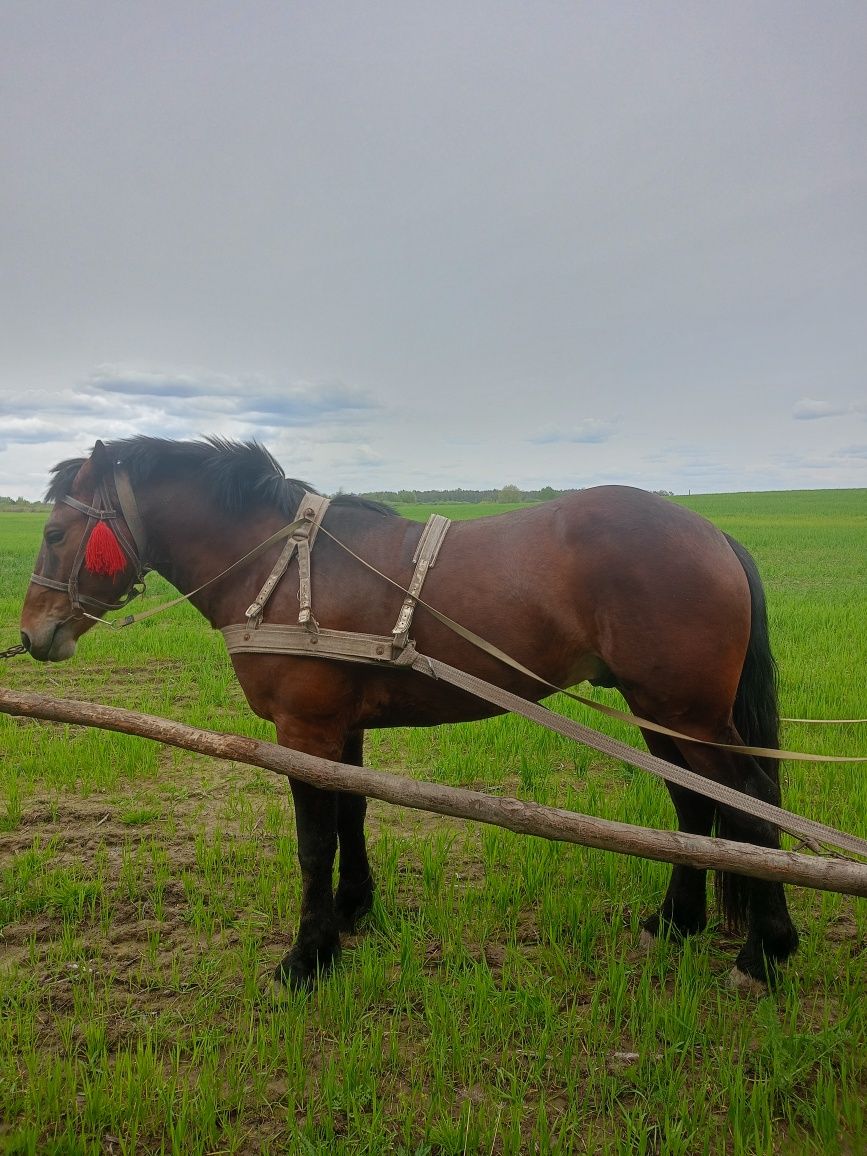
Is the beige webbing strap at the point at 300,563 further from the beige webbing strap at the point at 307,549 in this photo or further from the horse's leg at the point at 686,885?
the horse's leg at the point at 686,885

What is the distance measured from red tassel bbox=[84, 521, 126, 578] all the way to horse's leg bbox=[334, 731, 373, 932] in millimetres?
1348

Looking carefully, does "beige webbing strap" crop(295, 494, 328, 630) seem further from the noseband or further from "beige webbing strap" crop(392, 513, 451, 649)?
the noseband

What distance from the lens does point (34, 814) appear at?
13.6 feet

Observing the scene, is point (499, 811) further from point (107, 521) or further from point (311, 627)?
point (107, 521)

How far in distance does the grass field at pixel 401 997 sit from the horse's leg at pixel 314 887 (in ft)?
0.45

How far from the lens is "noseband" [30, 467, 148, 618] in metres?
2.96

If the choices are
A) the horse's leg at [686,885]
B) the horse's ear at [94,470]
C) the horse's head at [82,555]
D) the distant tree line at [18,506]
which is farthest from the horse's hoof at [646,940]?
the distant tree line at [18,506]

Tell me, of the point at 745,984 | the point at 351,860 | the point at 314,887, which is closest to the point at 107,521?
the point at 314,887

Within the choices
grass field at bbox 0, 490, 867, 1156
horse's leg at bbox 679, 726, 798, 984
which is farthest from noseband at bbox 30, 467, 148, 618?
horse's leg at bbox 679, 726, 798, 984

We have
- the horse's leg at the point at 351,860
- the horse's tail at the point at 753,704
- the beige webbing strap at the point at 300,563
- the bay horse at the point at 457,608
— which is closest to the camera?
the bay horse at the point at 457,608

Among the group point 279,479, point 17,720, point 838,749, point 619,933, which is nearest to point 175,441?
point 279,479

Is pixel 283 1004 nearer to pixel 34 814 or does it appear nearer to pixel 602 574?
pixel 602 574

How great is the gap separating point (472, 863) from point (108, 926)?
1835mm

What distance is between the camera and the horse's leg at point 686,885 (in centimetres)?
302
